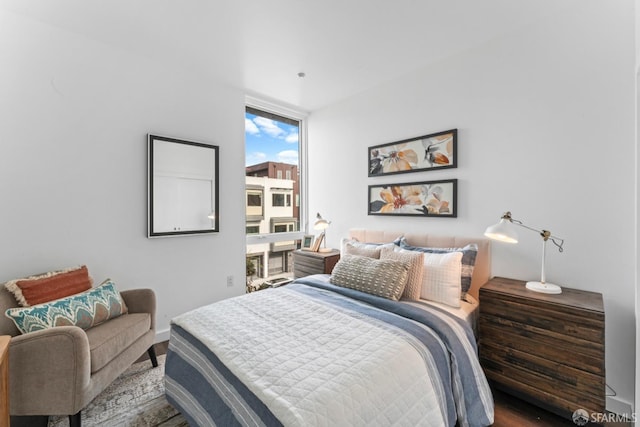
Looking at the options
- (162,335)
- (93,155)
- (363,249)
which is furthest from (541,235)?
(93,155)

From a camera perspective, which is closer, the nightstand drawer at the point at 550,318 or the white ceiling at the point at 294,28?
the nightstand drawer at the point at 550,318

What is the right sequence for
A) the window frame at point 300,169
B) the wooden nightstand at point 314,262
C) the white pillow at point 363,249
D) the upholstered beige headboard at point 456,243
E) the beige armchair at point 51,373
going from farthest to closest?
the window frame at point 300,169 → the wooden nightstand at point 314,262 → the white pillow at point 363,249 → the upholstered beige headboard at point 456,243 → the beige armchair at point 51,373

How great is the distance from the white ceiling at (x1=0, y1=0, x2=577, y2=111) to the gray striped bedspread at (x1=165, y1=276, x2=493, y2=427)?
2.05 m

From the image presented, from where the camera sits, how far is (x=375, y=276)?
2057 mm

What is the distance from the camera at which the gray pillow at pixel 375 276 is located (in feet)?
6.51

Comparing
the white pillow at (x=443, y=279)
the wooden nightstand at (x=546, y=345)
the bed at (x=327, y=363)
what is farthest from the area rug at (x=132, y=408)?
the wooden nightstand at (x=546, y=345)

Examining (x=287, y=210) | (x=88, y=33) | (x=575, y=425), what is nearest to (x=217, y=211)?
(x=287, y=210)

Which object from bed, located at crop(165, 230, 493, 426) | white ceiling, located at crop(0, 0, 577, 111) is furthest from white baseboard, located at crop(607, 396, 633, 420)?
white ceiling, located at crop(0, 0, 577, 111)

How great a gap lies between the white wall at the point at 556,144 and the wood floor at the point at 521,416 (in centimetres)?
45

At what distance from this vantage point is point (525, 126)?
7.00 feet

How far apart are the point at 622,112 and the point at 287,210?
10.8 ft

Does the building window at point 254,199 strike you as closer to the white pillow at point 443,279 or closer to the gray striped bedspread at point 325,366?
the gray striped bedspread at point 325,366

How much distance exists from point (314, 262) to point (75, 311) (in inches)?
83.2

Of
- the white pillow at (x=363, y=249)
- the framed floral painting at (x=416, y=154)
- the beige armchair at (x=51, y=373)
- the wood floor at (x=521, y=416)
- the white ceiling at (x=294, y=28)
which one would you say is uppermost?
the white ceiling at (x=294, y=28)
